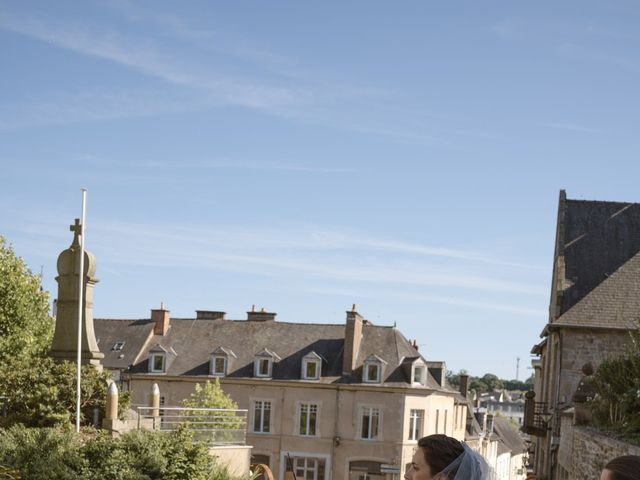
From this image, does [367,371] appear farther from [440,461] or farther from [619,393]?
[440,461]

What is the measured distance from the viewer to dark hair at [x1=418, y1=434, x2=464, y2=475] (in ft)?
14.1

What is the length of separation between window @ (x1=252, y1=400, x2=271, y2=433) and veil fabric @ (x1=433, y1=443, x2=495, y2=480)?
1907 inches

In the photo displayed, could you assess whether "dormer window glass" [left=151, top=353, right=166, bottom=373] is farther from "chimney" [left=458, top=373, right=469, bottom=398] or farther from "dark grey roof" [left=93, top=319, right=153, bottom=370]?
"chimney" [left=458, top=373, right=469, bottom=398]

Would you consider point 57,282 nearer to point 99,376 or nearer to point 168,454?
point 99,376

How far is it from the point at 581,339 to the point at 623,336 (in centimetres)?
146

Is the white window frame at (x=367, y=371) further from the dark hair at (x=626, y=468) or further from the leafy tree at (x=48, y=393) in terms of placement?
the dark hair at (x=626, y=468)

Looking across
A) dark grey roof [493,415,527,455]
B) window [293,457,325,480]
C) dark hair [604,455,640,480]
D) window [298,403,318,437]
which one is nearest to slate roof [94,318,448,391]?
window [298,403,318,437]

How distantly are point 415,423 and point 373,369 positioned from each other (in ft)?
11.4

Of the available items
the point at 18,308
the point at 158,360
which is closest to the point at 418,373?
the point at 158,360

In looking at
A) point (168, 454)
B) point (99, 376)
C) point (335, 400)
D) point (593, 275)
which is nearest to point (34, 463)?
point (168, 454)

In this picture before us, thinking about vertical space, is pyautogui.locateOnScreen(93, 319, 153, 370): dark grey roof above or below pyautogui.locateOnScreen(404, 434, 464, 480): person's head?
below

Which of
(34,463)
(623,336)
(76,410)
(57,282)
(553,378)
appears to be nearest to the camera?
(34,463)

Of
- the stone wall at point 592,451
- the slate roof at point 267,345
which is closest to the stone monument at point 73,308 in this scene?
the stone wall at point 592,451

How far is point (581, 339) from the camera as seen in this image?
3425cm
